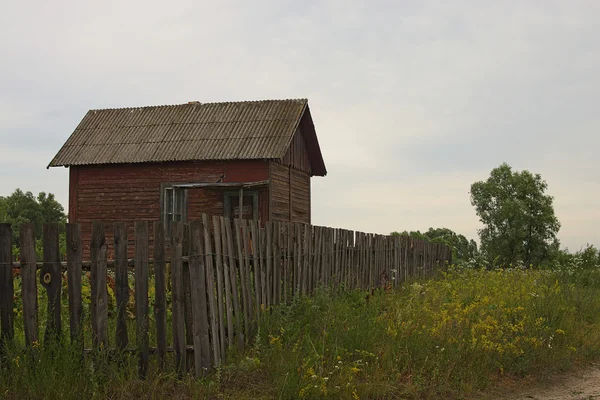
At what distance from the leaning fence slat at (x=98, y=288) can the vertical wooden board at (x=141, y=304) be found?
30 centimetres

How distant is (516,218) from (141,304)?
135ft

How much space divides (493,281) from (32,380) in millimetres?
10071

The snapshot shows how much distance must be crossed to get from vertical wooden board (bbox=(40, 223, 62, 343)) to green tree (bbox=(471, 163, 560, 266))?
128 feet

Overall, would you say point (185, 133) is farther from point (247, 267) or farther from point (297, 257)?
point (247, 267)

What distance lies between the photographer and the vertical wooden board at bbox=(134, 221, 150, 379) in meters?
5.96

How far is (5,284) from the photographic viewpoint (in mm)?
6039

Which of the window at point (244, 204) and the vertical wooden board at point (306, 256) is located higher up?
the window at point (244, 204)

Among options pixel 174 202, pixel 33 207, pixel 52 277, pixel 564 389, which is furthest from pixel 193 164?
pixel 33 207

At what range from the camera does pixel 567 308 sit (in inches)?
386

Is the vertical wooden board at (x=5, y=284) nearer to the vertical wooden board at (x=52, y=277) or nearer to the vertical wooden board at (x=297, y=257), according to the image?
the vertical wooden board at (x=52, y=277)

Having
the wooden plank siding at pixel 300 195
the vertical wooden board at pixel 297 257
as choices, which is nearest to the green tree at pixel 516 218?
the wooden plank siding at pixel 300 195

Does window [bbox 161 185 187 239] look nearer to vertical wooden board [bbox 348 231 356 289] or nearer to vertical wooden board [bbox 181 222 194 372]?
vertical wooden board [bbox 348 231 356 289]

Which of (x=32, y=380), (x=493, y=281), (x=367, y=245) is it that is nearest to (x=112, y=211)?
(x=367, y=245)

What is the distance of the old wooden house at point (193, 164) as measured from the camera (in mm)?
20609
